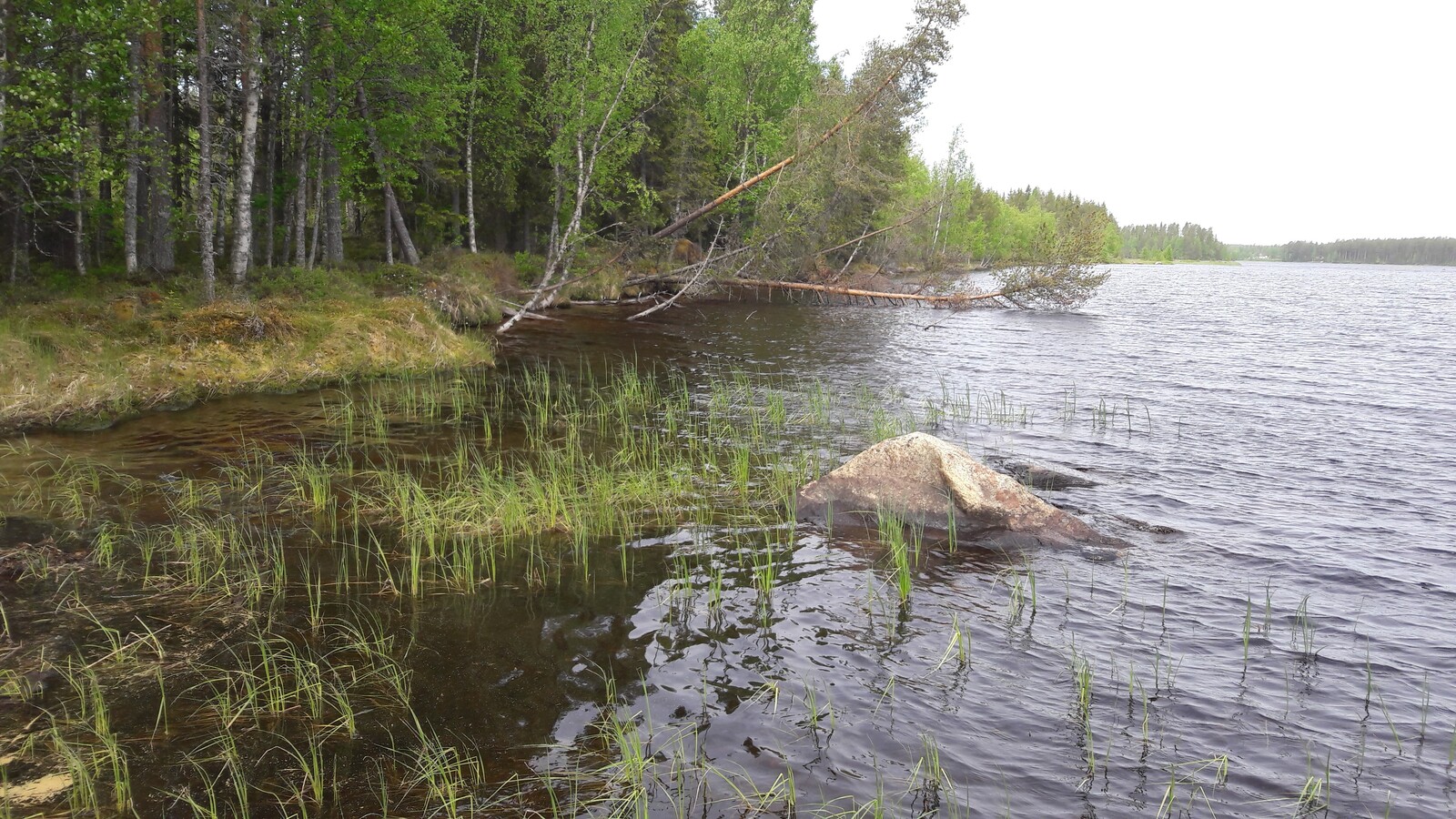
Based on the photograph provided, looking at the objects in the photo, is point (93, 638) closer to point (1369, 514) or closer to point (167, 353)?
point (167, 353)

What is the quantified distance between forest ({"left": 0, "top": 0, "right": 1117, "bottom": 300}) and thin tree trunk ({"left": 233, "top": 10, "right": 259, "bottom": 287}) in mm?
52

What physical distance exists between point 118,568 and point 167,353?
10.2m

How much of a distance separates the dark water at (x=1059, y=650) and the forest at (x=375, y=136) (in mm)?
7759

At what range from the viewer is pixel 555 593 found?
8.14 metres

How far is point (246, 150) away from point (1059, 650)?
20319mm

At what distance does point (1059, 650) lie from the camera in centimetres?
746

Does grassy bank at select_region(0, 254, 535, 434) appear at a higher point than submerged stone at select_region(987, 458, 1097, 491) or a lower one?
higher

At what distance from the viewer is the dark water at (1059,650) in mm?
5691

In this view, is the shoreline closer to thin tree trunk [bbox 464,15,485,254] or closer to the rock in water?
thin tree trunk [bbox 464,15,485,254]

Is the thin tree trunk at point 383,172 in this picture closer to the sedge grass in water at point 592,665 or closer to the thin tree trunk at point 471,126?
the thin tree trunk at point 471,126

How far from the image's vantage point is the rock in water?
33.9ft

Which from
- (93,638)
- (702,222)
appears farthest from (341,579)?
(702,222)

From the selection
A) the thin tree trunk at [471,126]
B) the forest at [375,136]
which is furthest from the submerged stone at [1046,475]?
the thin tree trunk at [471,126]

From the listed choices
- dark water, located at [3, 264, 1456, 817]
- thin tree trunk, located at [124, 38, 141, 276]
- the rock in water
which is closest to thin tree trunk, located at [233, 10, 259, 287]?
thin tree trunk, located at [124, 38, 141, 276]
